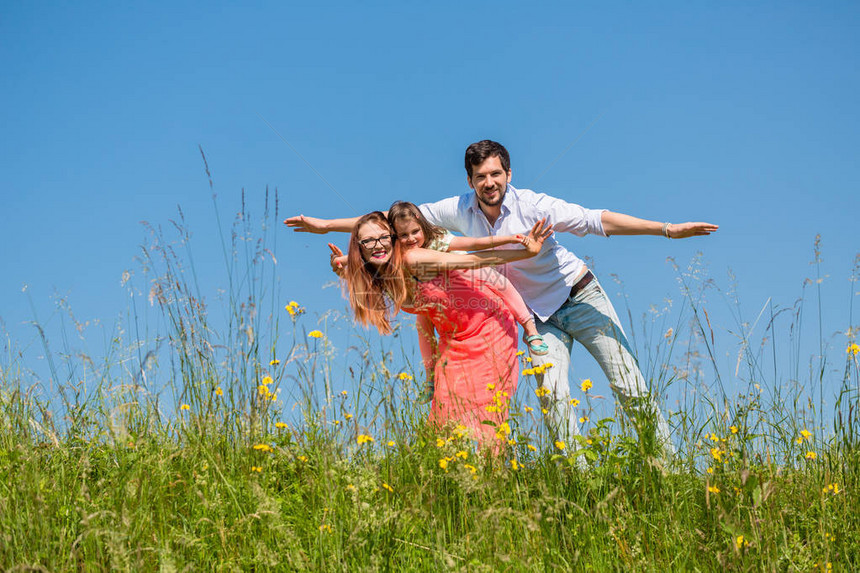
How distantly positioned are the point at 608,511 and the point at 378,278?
2.41 metres

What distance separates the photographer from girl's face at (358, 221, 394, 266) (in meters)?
5.06

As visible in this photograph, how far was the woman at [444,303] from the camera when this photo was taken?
470cm

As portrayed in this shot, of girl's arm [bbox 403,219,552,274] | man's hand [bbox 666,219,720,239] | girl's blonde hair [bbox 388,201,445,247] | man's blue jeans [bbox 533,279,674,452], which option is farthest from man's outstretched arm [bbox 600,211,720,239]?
girl's blonde hair [bbox 388,201,445,247]

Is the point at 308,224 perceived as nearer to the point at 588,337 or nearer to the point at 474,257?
the point at 474,257

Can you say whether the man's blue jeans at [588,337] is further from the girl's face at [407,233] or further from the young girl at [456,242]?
the girl's face at [407,233]

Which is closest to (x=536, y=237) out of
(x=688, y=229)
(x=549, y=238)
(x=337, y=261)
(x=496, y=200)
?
(x=549, y=238)

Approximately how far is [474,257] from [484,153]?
1.19 meters

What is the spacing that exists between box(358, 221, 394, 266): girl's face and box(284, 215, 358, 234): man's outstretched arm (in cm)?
72

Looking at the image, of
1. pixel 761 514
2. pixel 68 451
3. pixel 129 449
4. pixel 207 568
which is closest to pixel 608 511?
pixel 761 514

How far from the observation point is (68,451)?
3977mm

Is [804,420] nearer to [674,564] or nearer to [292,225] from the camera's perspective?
[674,564]

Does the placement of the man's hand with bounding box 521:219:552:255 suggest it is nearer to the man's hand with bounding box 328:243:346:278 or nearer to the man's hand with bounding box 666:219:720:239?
the man's hand with bounding box 666:219:720:239

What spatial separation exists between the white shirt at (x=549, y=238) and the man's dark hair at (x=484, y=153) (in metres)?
0.27

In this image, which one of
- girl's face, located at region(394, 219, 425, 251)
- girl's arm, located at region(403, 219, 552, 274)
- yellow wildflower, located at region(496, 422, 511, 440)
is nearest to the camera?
yellow wildflower, located at region(496, 422, 511, 440)
